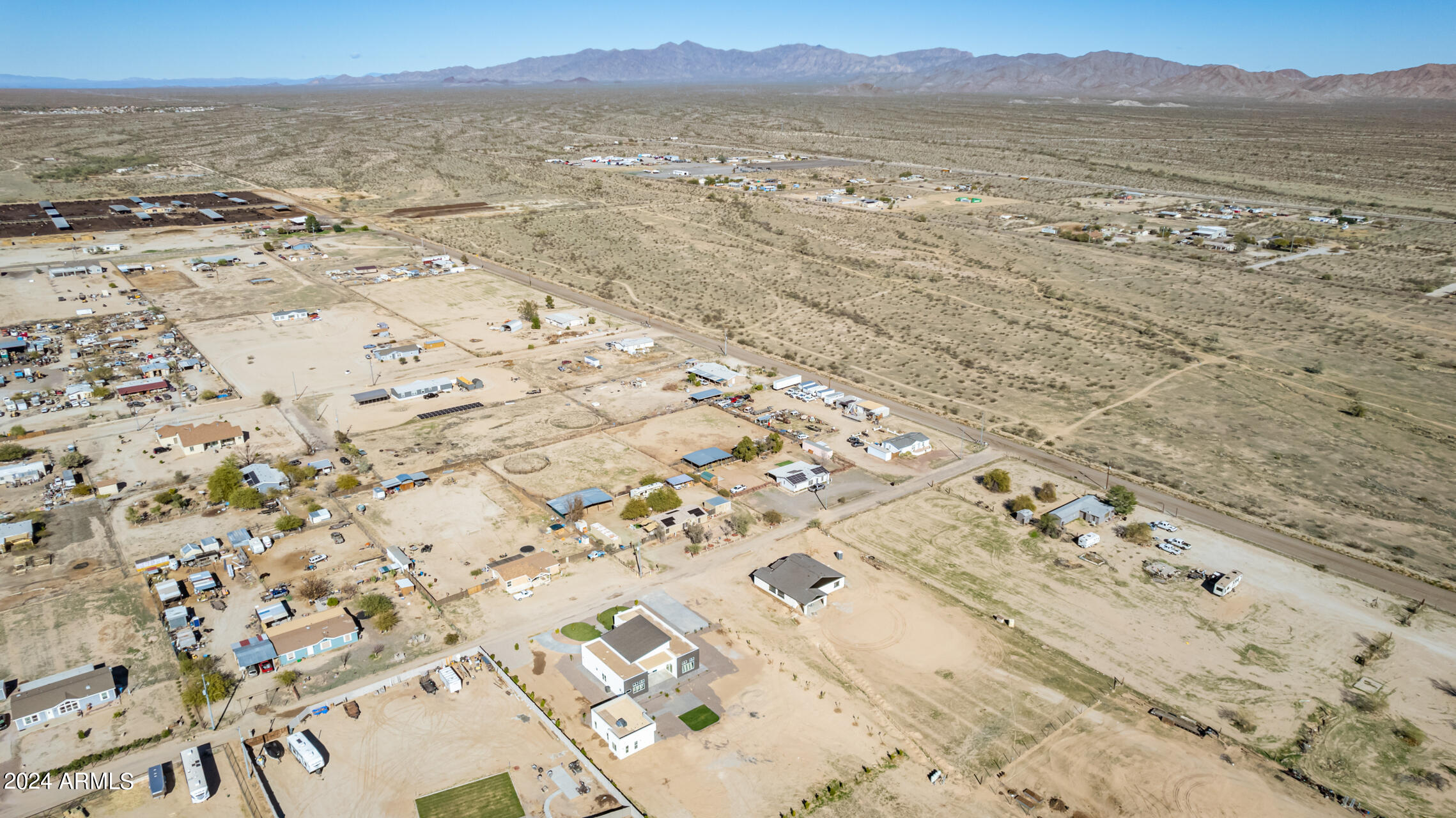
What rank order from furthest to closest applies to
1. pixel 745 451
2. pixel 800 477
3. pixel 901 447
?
pixel 901 447 < pixel 745 451 < pixel 800 477

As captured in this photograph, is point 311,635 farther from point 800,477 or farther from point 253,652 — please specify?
point 800,477

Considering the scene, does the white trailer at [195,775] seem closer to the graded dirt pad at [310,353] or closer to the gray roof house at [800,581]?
the gray roof house at [800,581]

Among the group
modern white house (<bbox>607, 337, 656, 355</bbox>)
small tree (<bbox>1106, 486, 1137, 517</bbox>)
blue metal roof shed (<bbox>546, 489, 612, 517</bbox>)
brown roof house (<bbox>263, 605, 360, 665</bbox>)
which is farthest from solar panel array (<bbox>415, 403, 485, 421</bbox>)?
small tree (<bbox>1106, 486, 1137, 517</bbox>)

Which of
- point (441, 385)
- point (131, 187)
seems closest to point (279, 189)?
point (131, 187)

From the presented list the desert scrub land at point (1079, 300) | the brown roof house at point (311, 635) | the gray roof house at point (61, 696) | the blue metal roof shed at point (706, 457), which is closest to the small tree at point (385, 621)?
the brown roof house at point (311, 635)

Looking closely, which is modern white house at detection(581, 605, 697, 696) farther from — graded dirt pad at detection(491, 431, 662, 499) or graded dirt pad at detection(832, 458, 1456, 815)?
graded dirt pad at detection(491, 431, 662, 499)

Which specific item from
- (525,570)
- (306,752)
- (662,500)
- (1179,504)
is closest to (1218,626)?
(1179,504)
